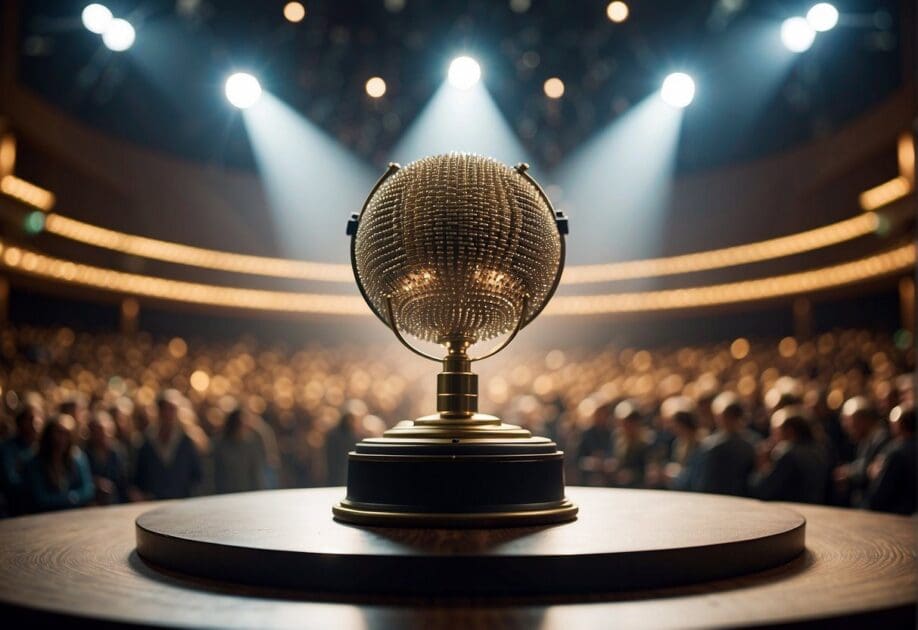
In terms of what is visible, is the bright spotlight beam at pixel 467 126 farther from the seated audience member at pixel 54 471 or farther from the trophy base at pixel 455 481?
the trophy base at pixel 455 481

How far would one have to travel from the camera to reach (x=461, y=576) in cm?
206

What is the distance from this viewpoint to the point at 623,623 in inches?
70.5

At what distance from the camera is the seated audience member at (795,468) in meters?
5.68

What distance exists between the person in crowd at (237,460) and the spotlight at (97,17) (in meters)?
4.26

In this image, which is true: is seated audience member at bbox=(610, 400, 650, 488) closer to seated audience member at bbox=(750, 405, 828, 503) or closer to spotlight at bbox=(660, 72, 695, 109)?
seated audience member at bbox=(750, 405, 828, 503)

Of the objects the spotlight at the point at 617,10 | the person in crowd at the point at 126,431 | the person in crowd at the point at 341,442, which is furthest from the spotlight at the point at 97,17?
the spotlight at the point at 617,10

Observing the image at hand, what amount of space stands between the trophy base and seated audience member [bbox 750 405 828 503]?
3.38 metres

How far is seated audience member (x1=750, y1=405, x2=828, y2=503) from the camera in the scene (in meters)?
5.68

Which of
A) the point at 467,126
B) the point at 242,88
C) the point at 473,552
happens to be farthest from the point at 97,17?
the point at 473,552

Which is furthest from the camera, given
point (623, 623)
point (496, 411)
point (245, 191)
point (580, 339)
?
point (580, 339)

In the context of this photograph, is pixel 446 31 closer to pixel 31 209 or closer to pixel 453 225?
pixel 31 209

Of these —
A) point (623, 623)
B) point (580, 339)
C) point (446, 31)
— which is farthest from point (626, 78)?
point (623, 623)

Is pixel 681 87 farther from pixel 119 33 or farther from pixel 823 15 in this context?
pixel 119 33

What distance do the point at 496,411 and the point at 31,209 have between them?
9432mm
